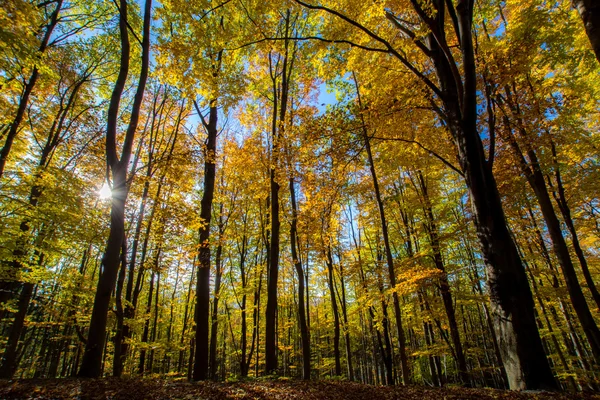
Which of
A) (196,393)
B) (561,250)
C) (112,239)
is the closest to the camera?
(196,393)

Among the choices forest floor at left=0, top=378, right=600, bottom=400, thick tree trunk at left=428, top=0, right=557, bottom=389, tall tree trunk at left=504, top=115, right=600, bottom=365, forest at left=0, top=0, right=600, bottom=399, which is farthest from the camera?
tall tree trunk at left=504, top=115, right=600, bottom=365

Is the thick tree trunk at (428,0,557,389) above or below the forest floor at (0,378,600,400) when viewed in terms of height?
above

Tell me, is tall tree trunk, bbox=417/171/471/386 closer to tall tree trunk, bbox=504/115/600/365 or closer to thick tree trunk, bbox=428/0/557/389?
tall tree trunk, bbox=504/115/600/365

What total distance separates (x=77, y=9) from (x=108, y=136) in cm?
893

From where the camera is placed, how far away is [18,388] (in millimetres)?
3207

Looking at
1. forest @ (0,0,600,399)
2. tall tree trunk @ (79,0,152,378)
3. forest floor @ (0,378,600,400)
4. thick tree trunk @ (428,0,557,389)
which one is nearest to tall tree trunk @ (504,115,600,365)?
forest @ (0,0,600,399)

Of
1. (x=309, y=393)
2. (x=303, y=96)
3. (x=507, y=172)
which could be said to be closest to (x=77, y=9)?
(x=303, y=96)

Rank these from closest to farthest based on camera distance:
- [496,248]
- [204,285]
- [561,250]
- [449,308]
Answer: [496,248], [561,250], [204,285], [449,308]

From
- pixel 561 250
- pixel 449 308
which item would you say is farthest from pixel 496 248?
pixel 449 308

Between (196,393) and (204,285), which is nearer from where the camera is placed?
(196,393)

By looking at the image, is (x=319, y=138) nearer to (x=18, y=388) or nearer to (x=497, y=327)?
(x=497, y=327)

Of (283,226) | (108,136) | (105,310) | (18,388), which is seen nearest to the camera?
(18,388)

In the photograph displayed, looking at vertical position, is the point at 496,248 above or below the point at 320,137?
below

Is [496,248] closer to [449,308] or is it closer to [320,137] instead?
[320,137]
